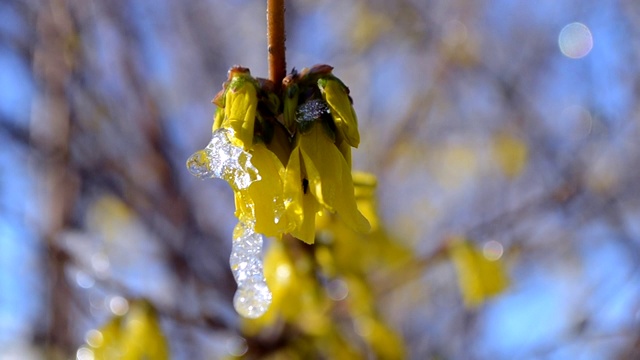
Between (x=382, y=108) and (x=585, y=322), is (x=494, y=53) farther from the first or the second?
(x=585, y=322)

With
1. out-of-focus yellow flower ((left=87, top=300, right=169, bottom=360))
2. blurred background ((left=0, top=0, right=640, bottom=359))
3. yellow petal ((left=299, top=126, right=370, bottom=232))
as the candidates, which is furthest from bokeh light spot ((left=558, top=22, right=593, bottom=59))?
yellow petal ((left=299, top=126, right=370, bottom=232))

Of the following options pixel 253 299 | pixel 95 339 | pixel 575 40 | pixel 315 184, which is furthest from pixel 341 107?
pixel 575 40

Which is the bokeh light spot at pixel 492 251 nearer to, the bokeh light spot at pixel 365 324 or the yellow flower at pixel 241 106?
the bokeh light spot at pixel 365 324

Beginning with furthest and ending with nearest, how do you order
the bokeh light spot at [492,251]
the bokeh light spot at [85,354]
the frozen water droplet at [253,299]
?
1. the bokeh light spot at [492,251]
2. the bokeh light spot at [85,354]
3. the frozen water droplet at [253,299]

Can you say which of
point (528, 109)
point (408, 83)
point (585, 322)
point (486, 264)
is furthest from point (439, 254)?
point (408, 83)

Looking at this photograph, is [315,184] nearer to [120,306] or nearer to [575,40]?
[120,306]

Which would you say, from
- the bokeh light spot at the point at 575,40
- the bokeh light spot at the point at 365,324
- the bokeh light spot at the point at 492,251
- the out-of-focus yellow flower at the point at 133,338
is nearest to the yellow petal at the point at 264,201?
the out-of-focus yellow flower at the point at 133,338
